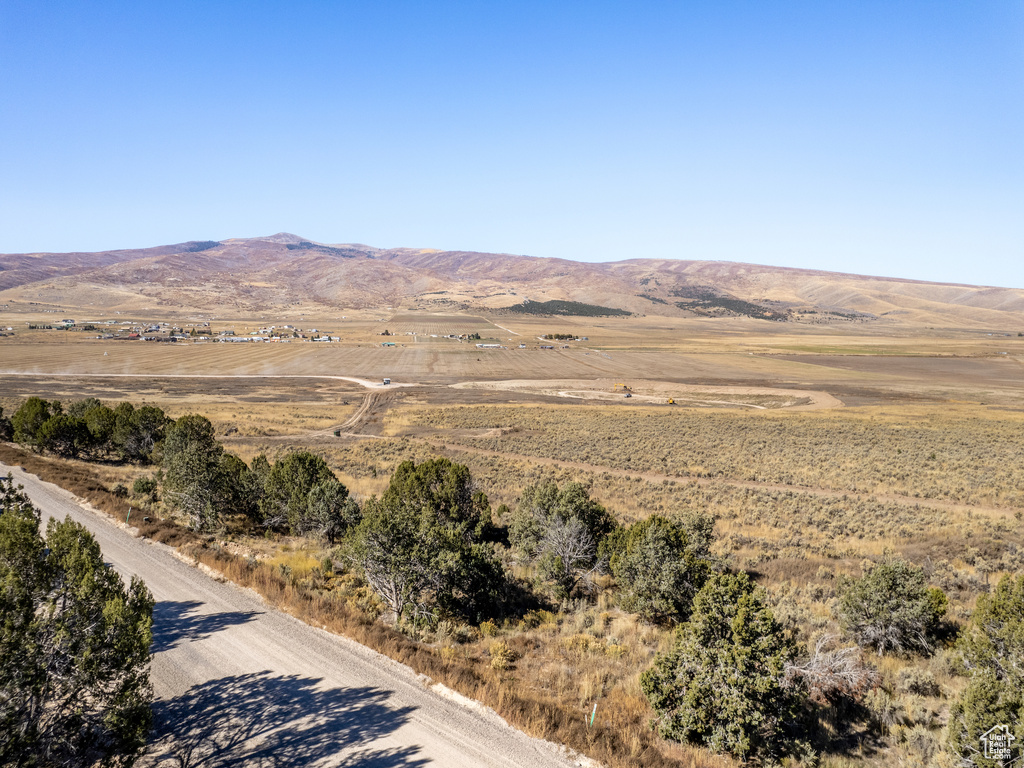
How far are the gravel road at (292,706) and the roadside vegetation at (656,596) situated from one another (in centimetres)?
58

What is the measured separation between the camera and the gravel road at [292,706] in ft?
30.9

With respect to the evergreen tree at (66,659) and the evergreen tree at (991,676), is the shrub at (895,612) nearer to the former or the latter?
the evergreen tree at (991,676)

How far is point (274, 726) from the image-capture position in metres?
9.95

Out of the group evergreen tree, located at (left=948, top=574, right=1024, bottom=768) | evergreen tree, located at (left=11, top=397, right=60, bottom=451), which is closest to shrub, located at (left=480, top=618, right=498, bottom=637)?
evergreen tree, located at (left=948, top=574, right=1024, bottom=768)

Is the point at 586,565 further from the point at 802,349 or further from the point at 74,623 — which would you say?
the point at 802,349

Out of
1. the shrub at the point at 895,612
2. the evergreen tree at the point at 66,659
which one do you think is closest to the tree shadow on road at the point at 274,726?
the evergreen tree at the point at 66,659

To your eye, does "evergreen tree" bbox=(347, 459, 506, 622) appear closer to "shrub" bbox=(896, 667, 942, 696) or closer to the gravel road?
the gravel road

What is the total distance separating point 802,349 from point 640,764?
165 meters

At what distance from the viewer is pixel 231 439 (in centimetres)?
4722

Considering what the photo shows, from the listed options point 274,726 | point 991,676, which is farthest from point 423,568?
point 991,676

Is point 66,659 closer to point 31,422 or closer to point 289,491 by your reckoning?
point 289,491

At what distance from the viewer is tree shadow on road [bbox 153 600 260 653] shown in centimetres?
1266

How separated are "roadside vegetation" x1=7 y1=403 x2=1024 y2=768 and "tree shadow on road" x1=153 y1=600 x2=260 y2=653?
1.44m

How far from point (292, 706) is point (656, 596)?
10.1m
